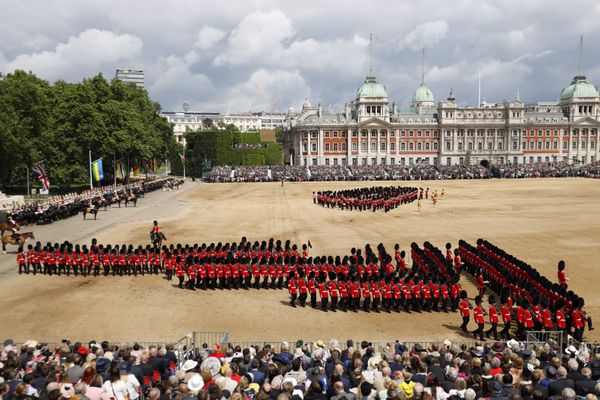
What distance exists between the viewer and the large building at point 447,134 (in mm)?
102062

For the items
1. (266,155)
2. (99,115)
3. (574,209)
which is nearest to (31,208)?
(99,115)

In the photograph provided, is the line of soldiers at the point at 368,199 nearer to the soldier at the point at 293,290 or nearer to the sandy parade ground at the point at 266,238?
the sandy parade ground at the point at 266,238

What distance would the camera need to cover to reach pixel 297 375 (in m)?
8.41

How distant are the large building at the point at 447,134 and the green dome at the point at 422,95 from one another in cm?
2362

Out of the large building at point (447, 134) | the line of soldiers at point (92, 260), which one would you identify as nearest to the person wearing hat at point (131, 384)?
the line of soldiers at point (92, 260)

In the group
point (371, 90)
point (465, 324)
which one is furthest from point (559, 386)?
point (371, 90)

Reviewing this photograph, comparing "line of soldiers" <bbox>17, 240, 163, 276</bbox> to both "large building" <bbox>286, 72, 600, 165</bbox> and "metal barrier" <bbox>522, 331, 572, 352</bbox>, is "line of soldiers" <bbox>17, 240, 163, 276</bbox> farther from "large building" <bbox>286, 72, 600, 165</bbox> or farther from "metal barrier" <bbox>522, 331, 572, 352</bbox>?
"large building" <bbox>286, 72, 600, 165</bbox>

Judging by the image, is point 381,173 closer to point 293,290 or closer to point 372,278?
point 372,278

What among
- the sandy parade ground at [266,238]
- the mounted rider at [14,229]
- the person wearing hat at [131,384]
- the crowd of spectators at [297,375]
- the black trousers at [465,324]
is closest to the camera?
the crowd of spectators at [297,375]

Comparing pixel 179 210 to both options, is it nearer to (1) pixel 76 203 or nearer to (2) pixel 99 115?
(1) pixel 76 203

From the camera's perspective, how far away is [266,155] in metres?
102

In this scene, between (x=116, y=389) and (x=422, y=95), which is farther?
(x=422, y=95)

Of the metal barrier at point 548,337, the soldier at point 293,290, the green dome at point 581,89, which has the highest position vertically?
the green dome at point 581,89

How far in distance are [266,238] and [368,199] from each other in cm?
1616
